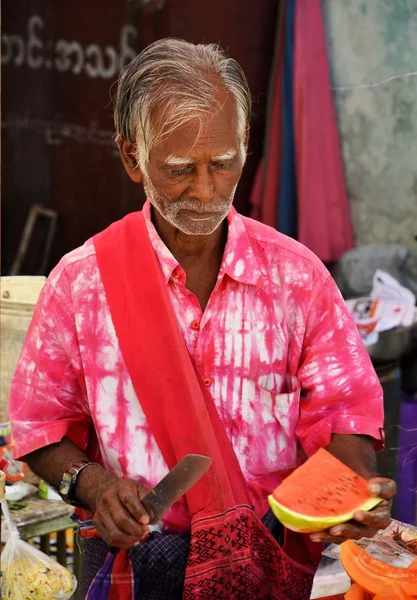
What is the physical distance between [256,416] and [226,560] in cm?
35

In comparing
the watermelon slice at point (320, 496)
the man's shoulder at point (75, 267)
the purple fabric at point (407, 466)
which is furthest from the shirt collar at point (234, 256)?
the purple fabric at point (407, 466)

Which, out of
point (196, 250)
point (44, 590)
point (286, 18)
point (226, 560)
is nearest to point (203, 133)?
point (196, 250)

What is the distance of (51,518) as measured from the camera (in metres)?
3.11

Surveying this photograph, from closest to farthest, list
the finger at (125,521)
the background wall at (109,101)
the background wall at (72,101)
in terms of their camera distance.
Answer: the finger at (125,521)
the background wall at (109,101)
the background wall at (72,101)

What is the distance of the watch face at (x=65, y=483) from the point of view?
2.11 meters

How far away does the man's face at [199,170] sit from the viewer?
6.84 feet

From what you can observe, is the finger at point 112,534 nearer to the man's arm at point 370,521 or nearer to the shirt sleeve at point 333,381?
the man's arm at point 370,521

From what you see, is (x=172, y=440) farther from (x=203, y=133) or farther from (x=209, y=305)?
(x=203, y=133)

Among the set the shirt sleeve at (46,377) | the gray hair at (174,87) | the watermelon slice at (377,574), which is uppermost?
the gray hair at (174,87)

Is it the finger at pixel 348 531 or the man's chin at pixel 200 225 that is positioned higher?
the man's chin at pixel 200 225

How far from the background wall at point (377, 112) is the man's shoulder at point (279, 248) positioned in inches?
76.3

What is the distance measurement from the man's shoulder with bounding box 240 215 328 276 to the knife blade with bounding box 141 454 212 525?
0.59 metres

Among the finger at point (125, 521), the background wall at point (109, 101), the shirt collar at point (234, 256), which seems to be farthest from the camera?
the background wall at point (109, 101)

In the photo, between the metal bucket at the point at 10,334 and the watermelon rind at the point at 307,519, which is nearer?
the watermelon rind at the point at 307,519
